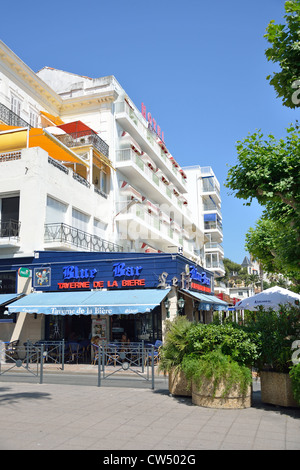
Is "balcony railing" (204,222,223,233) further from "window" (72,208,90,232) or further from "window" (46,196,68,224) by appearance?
"window" (46,196,68,224)

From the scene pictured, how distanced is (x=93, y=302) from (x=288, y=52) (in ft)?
37.8

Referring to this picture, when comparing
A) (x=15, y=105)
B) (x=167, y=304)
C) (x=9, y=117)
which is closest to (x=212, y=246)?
(x=15, y=105)

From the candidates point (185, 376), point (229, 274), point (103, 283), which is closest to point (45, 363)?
point (103, 283)

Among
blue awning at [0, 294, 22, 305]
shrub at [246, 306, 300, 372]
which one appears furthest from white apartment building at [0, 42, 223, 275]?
shrub at [246, 306, 300, 372]

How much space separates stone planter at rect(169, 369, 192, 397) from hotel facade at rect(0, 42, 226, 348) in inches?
222

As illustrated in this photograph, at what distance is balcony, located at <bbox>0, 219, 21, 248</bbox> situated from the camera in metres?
18.6

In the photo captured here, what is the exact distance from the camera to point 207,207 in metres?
54.8

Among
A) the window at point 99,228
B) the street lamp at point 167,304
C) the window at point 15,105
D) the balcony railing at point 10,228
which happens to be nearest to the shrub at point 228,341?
the street lamp at point 167,304

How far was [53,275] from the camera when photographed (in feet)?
61.4

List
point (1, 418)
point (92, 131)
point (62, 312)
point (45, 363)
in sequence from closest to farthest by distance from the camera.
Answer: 1. point (1, 418)
2. point (62, 312)
3. point (45, 363)
4. point (92, 131)

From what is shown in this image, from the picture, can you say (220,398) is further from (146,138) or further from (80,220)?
(146,138)

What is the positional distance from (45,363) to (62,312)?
3101 mm

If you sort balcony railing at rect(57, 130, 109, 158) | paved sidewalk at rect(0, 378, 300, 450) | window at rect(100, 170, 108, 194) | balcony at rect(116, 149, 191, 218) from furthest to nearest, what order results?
balcony at rect(116, 149, 191, 218) < window at rect(100, 170, 108, 194) < balcony railing at rect(57, 130, 109, 158) < paved sidewalk at rect(0, 378, 300, 450)

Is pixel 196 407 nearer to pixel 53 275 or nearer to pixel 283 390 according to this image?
pixel 283 390
